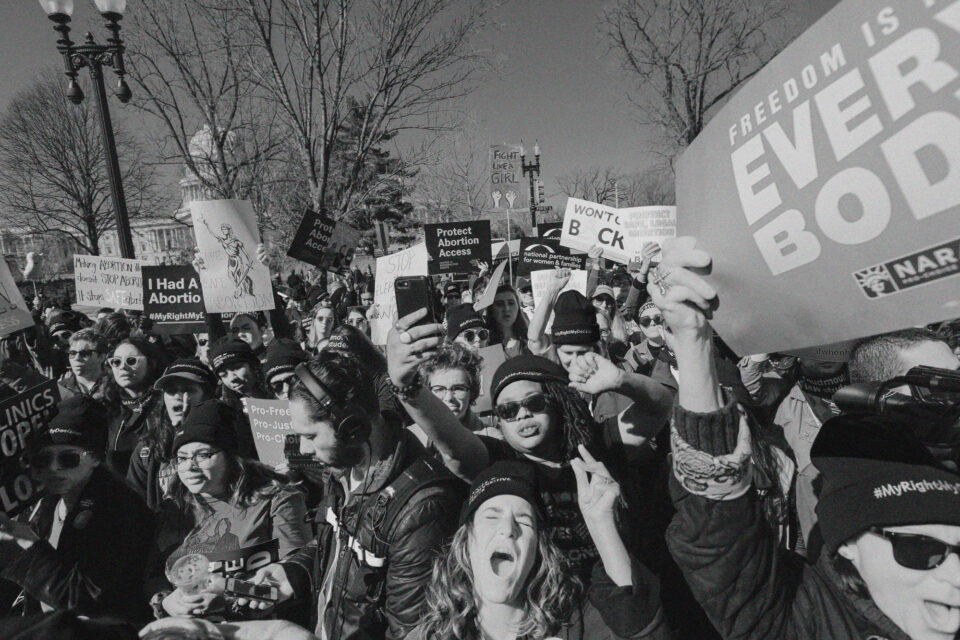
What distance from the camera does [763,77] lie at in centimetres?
123

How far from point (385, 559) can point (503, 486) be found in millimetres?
486

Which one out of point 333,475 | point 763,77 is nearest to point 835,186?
point 763,77

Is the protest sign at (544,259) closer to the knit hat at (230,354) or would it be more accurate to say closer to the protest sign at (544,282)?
the protest sign at (544,282)

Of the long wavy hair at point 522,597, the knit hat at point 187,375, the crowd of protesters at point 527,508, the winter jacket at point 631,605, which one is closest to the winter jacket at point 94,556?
the crowd of protesters at point 527,508

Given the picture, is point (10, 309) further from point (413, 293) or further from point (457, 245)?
point (457, 245)

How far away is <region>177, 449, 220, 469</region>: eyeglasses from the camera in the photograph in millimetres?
2566

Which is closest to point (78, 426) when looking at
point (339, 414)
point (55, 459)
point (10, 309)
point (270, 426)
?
point (55, 459)

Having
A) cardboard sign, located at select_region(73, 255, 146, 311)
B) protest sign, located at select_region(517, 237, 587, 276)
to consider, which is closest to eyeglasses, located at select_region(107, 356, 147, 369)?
cardboard sign, located at select_region(73, 255, 146, 311)

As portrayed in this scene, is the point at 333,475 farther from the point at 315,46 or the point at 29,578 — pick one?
the point at 315,46

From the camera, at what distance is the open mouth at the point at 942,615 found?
1.21 meters

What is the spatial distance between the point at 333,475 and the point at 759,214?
6.16 feet

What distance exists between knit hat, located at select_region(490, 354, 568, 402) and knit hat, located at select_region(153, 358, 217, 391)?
85.7 inches

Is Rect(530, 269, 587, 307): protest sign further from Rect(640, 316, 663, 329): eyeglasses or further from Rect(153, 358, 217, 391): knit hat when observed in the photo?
Rect(153, 358, 217, 391): knit hat

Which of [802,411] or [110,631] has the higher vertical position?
[110,631]
